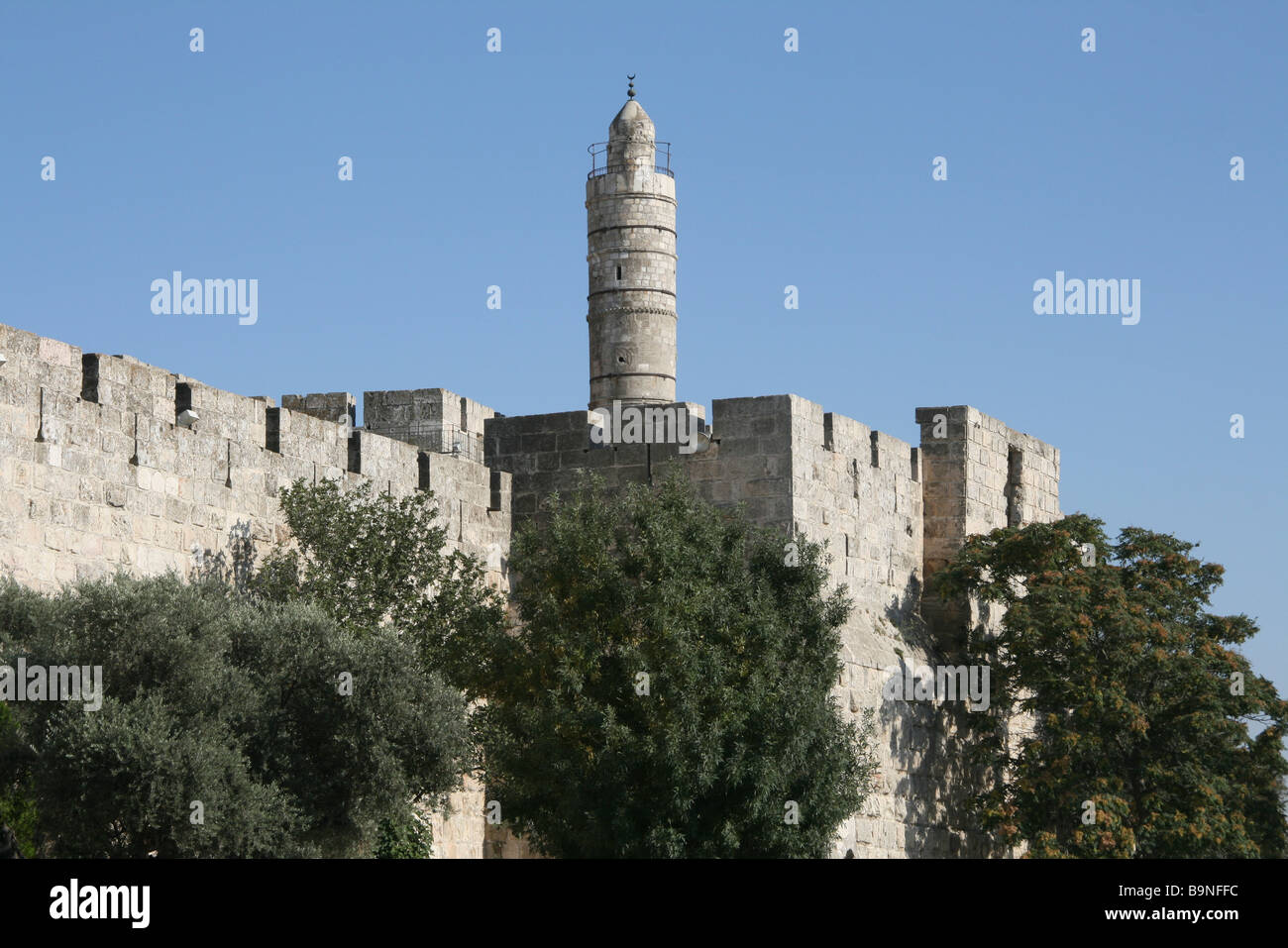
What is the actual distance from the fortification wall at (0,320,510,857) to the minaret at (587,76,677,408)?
2107cm

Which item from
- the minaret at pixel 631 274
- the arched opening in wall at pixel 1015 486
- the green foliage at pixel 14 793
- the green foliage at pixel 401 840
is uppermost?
the minaret at pixel 631 274

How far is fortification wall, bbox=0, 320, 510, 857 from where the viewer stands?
15195 mm

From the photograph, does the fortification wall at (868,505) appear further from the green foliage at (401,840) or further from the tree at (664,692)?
the green foliage at (401,840)

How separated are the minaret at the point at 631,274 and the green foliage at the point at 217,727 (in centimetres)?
2564

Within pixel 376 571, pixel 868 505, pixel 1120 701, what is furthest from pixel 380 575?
pixel 1120 701

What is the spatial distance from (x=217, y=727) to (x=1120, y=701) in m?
11.2

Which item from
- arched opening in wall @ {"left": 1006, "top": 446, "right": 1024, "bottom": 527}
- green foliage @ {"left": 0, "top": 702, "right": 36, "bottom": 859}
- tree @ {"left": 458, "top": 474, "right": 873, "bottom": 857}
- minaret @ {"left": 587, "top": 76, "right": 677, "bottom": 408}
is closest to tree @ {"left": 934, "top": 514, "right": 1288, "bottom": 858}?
arched opening in wall @ {"left": 1006, "top": 446, "right": 1024, "bottom": 527}

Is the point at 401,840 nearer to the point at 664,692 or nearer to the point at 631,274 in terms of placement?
the point at 664,692

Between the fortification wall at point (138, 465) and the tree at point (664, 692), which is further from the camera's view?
the tree at point (664, 692)

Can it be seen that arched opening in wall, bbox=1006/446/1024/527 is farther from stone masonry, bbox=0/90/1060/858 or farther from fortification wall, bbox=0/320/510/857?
fortification wall, bbox=0/320/510/857

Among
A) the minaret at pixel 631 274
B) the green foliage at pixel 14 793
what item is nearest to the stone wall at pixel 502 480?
the green foliage at pixel 14 793

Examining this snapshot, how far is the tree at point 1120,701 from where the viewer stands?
68.9 ft
